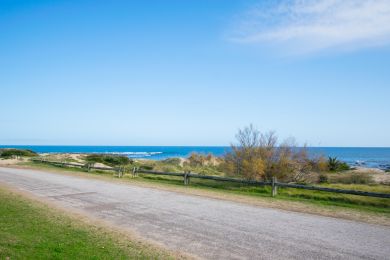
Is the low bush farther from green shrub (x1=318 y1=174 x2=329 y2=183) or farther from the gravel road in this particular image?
the gravel road

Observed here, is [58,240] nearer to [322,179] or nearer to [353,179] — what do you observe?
[322,179]

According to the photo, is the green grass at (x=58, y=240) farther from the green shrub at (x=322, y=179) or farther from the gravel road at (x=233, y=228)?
the green shrub at (x=322, y=179)

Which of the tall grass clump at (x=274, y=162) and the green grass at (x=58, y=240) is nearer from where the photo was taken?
the green grass at (x=58, y=240)

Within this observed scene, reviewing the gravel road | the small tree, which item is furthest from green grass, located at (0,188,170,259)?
the small tree

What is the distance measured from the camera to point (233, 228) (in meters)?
9.71

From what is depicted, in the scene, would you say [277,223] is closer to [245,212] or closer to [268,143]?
[245,212]

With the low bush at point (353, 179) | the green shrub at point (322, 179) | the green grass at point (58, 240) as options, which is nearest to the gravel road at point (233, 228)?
the green grass at point (58, 240)

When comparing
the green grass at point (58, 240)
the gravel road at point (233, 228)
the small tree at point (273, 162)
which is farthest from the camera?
the small tree at point (273, 162)

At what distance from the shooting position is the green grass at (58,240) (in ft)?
23.5

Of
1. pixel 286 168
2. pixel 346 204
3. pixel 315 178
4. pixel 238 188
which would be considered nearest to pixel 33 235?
pixel 346 204

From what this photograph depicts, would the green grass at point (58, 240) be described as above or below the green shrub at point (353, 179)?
above

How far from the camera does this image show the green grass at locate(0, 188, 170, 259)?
7168 mm

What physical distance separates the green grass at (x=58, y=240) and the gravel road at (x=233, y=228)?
0.88 meters

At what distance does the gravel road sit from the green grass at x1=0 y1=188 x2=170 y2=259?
88 cm
